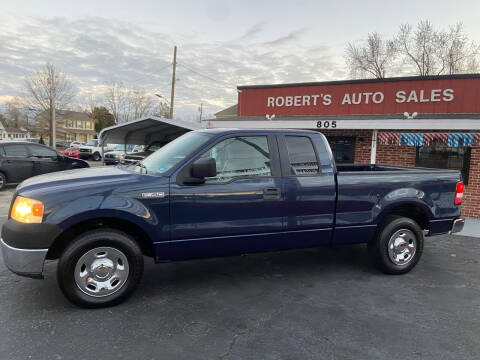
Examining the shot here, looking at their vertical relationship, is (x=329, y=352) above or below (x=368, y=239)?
below

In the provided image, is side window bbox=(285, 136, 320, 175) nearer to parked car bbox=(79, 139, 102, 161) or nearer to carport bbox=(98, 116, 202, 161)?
carport bbox=(98, 116, 202, 161)

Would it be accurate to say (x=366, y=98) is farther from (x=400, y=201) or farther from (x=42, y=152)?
(x=42, y=152)

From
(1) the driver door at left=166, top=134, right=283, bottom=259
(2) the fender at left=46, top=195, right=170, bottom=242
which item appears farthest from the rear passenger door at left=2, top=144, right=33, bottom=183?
(1) the driver door at left=166, top=134, right=283, bottom=259

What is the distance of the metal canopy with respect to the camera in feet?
32.1

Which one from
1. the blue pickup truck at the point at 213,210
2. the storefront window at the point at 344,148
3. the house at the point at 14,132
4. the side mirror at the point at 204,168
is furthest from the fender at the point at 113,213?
the house at the point at 14,132

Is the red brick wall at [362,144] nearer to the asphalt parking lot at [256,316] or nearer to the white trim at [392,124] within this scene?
the white trim at [392,124]

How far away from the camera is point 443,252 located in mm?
5793

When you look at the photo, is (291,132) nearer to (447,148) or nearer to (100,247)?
(100,247)

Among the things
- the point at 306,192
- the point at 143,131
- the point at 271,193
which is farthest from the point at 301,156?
the point at 143,131

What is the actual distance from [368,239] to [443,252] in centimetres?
216

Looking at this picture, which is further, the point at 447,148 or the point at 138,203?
the point at 447,148

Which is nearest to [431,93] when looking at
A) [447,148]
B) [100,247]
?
[447,148]

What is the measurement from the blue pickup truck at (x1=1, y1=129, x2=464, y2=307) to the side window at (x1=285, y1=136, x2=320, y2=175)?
13 mm

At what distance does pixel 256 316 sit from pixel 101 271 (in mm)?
1545
